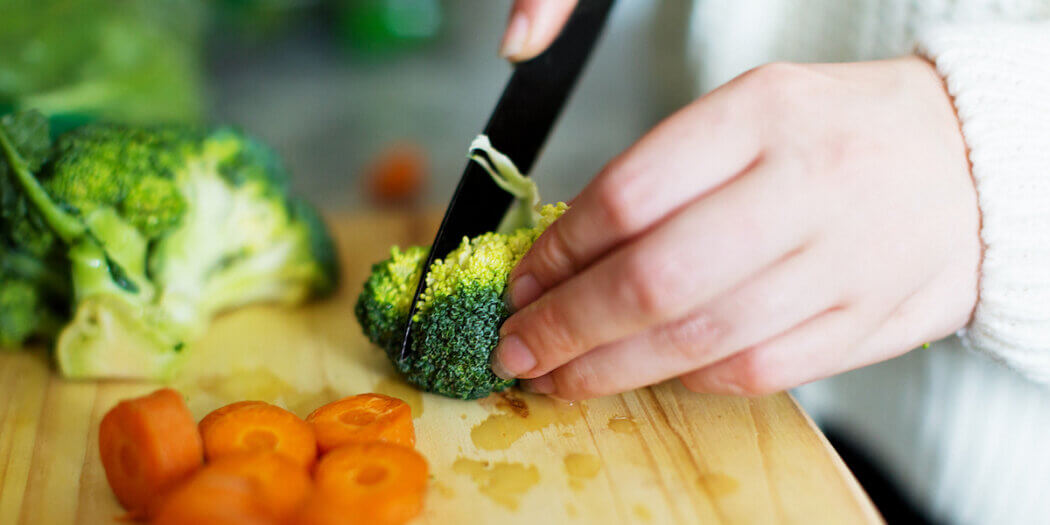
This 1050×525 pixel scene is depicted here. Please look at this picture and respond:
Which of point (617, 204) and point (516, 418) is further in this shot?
point (516, 418)

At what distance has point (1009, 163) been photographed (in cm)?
84

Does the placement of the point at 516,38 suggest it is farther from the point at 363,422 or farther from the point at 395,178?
the point at 395,178

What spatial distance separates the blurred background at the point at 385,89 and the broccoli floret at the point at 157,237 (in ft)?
3.07

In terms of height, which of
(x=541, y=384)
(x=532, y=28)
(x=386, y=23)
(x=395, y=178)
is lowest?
(x=395, y=178)

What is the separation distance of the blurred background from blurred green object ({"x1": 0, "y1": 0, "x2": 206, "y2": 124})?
180 millimetres

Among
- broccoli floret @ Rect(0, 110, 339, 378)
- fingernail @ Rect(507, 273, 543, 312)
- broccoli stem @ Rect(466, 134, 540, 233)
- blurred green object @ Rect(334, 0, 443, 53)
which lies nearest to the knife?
broccoli stem @ Rect(466, 134, 540, 233)

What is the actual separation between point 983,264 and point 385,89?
2.58 metres

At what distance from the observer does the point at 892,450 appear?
1.26 m

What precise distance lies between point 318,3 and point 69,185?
1939 millimetres

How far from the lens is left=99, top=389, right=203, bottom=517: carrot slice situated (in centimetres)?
81

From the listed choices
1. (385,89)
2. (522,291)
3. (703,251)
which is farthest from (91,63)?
(703,251)

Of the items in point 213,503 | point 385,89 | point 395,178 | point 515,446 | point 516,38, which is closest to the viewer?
point 213,503

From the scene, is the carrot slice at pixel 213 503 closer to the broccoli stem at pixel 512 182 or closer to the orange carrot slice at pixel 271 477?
the orange carrot slice at pixel 271 477

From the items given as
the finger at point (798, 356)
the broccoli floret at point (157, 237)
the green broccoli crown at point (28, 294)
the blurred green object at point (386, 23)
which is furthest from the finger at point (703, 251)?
the blurred green object at point (386, 23)
